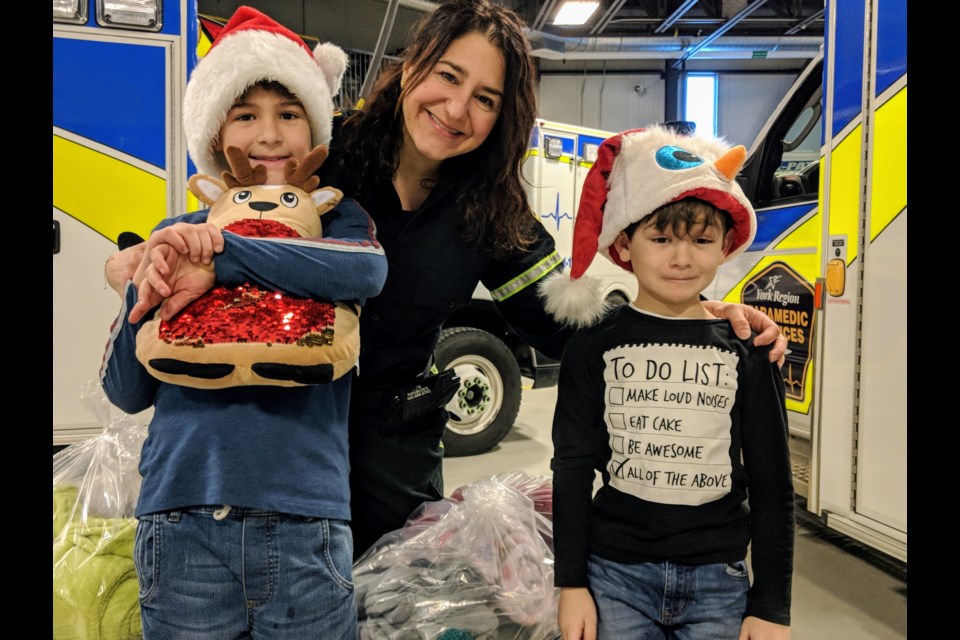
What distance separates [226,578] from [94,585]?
78 cm

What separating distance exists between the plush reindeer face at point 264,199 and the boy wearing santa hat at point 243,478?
0.24 feet

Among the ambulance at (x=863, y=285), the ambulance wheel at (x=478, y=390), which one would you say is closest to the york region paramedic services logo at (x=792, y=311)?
the ambulance at (x=863, y=285)

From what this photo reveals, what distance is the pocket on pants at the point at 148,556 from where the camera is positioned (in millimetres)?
1102

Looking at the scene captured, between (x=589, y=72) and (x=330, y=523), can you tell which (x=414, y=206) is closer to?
(x=330, y=523)

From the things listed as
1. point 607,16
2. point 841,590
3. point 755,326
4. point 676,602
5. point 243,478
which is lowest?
point 841,590

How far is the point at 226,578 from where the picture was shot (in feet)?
3.63

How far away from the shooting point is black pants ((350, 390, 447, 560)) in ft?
5.63

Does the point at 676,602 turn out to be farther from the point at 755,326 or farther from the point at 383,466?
the point at 383,466

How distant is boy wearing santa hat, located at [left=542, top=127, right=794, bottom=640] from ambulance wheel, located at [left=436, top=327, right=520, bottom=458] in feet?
8.45

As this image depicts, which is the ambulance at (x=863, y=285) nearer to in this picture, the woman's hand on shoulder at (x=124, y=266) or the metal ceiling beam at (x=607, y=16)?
the woman's hand on shoulder at (x=124, y=266)

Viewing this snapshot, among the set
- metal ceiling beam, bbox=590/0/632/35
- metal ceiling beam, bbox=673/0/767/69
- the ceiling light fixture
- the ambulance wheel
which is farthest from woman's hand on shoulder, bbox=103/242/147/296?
metal ceiling beam, bbox=673/0/767/69

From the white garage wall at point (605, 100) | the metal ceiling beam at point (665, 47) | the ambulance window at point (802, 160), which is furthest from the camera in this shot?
the white garage wall at point (605, 100)

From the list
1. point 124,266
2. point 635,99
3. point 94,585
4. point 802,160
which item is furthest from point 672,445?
point 635,99

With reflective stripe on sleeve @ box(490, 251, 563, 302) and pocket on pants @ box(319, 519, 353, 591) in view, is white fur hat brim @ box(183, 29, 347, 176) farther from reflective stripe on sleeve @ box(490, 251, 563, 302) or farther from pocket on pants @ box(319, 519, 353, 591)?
pocket on pants @ box(319, 519, 353, 591)
